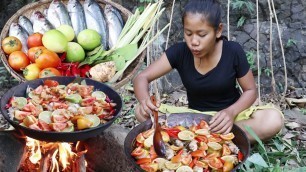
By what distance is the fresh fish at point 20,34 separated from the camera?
10.8 feet

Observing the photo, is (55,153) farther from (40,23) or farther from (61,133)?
(40,23)

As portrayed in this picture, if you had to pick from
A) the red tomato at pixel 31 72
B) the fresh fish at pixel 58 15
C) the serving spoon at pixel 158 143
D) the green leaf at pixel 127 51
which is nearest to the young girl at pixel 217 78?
the green leaf at pixel 127 51

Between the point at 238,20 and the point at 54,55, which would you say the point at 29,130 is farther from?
the point at 238,20

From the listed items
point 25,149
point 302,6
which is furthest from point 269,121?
point 302,6

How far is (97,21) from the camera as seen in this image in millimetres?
3537

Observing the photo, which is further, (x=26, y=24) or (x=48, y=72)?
(x=26, y=24)

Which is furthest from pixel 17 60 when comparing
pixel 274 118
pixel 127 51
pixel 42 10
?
pixel 274 118

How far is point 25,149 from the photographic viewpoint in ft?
9.12

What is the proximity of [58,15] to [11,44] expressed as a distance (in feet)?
1.54

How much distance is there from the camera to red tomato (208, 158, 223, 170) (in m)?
2.27

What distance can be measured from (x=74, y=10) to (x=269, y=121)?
1694mm

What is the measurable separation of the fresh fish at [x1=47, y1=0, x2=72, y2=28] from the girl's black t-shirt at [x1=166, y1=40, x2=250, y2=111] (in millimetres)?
863

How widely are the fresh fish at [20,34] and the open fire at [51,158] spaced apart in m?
0.86

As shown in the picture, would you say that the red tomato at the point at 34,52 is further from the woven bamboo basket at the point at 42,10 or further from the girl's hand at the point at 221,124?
the girl's hand at the point at 221,124
